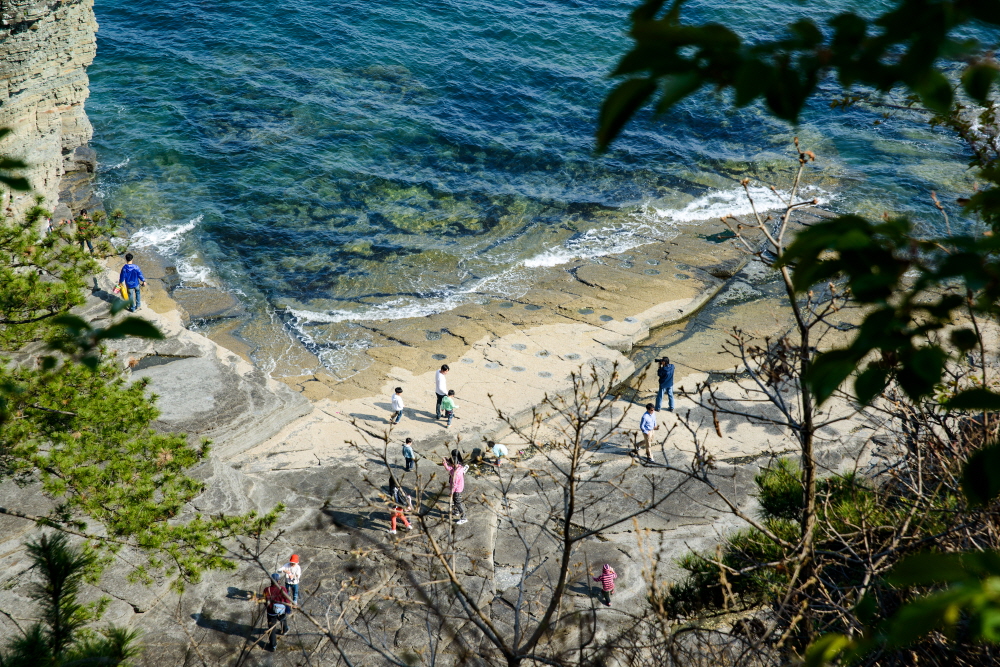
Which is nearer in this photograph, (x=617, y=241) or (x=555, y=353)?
(x=555, y=353)

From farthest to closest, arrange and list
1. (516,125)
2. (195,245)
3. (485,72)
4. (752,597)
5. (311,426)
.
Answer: (485,72)
(516,125)
(195,245)
(311,426)
(752,597)

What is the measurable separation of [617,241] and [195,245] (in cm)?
1279

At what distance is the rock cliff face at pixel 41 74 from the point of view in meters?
14.3

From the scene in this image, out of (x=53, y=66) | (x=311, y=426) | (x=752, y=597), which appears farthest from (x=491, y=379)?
(x=53, y=66)

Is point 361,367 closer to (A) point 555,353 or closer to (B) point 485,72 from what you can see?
(A) point 555,353

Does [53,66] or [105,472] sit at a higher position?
[53,66]

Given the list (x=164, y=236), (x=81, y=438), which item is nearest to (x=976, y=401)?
(x=81, y=438)

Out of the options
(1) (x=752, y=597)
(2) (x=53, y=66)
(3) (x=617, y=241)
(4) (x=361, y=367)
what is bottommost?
(4) (x=361, y=367)

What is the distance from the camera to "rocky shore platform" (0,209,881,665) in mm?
9773

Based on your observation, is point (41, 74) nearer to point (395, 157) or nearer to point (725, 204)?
point (395, 157)

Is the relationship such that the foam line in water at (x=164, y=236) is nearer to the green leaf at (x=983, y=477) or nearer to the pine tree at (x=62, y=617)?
the pine tree at (x=62, y=617)

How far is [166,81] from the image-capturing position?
31.8 m

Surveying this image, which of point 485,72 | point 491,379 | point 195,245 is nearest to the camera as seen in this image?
point 491,379

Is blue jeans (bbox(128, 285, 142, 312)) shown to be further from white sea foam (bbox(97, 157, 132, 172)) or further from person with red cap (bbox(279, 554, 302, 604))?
white sea foam (bbox(97, 157, 132, 172))
